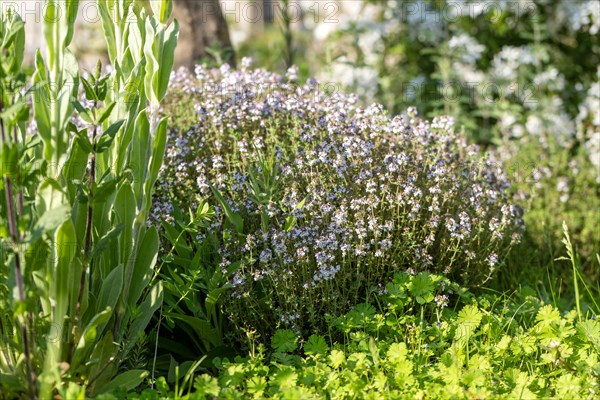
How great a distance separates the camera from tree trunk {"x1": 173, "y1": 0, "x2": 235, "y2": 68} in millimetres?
5367

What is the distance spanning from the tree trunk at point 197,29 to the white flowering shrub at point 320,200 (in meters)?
1.88

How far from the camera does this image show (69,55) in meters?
2.44

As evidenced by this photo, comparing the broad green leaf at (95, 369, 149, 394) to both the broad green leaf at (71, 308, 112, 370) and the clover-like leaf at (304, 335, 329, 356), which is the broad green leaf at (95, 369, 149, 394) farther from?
the clover-like leaf at (304, 335, 329, 356)

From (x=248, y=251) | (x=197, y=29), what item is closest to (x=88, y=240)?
(x=248, y=251)

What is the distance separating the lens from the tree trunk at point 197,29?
537 centimetres

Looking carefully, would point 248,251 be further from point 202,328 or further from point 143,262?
point 143,262

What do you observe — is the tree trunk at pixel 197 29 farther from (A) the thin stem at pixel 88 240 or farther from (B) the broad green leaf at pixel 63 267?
(B) the broad green leaf at pixel 63 267

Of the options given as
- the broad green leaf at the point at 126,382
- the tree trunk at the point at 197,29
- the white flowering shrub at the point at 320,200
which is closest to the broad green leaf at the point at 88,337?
the broad green leaf at the point at 126,382

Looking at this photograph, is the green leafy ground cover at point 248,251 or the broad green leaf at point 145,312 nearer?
the green leafy ground cover at point 248,251

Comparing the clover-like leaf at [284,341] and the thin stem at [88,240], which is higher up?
the thin stem at [88,240]

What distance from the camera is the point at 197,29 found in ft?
17.7

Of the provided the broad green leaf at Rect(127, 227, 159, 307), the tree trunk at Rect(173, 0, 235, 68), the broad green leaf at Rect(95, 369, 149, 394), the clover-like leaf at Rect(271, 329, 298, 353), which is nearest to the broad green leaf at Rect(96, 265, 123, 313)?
the broad green leaf at Rect(127, 227, 159, 307)

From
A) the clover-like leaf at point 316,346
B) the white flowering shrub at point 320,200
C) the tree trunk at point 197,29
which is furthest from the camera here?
the tree trunk at point 197,29

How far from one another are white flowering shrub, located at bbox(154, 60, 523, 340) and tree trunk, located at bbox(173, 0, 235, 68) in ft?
6.17
